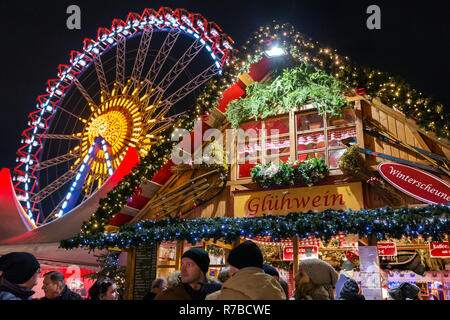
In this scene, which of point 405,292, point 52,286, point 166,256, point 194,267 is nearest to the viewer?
point 194,267

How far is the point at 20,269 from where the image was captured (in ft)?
7.82

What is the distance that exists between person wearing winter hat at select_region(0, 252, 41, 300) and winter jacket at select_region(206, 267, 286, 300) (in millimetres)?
1354

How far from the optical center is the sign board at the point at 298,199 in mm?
6816

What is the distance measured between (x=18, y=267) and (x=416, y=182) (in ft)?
19.5

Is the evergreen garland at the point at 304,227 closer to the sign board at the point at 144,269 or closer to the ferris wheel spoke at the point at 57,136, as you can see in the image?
the sign board at the point at 144,269

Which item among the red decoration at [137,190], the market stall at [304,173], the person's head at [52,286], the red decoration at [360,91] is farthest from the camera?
the red decoration at [137,190]

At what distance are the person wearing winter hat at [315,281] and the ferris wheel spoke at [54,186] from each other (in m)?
13.1

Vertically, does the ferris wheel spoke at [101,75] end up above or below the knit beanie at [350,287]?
above

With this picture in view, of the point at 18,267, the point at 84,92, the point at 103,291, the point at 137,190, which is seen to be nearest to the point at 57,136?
the point at 84,92

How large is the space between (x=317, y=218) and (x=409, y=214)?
53.6 inches

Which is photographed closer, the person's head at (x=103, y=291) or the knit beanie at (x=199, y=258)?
the knit beanie at (x=199, y=258)

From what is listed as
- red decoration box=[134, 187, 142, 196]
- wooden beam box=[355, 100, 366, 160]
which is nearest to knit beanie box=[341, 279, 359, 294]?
wooden beam box=[355, 100, 366, 160]

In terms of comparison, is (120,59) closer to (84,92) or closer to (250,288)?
(84,92)

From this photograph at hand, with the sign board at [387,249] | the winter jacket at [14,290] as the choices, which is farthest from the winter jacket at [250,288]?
the sign board at [387,249]
